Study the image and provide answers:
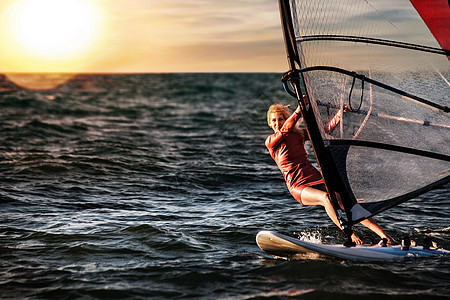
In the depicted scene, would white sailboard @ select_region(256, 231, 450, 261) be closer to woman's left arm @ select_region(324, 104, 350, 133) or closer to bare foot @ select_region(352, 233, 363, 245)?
bare foot @ select_region(352, 233, 363, 245)

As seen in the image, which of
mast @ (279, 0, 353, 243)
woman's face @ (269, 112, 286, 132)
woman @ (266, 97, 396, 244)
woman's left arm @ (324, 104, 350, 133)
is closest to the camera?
mast @ (279, 0, 353, 243)

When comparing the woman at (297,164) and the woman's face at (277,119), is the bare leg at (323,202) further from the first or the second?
the woman's face at (277,119)

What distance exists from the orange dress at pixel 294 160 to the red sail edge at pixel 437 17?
1863 millimetres

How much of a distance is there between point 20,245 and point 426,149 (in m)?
5.02

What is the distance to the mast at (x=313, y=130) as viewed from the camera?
4969mm

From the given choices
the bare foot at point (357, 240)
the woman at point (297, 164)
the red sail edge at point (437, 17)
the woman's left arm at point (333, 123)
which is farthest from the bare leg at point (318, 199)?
the red sail edge at point (437, 17)

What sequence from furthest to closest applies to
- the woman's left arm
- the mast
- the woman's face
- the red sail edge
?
the woman's face
the red sail edge
the woman's left arm
the mast

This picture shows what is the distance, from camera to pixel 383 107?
5406 millimetres

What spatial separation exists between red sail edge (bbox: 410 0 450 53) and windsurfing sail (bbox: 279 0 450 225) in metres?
0.01

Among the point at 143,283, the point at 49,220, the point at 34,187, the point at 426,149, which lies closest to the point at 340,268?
the point at 426,149

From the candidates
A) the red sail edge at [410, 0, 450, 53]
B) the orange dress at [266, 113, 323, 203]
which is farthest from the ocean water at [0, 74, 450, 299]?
the red sail edge at [410, 0, 450, 53]

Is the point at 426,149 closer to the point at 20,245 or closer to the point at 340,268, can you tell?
the point at 340,268

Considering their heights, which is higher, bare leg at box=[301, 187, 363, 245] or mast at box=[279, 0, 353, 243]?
mast at box=[279, 0, 353, 243]

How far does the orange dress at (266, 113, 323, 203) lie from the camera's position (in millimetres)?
5672
